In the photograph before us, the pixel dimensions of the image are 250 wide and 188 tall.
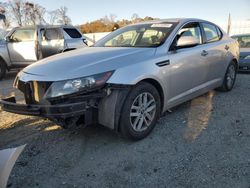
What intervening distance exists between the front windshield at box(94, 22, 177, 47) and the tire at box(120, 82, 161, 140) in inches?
31.0

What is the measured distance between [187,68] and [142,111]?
1.16m

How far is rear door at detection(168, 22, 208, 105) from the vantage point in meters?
3.91

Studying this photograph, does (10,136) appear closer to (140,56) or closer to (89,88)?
(89,88)

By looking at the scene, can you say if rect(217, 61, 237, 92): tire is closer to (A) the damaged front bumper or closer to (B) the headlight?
(B) the headlight

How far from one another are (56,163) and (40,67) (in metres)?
1.24

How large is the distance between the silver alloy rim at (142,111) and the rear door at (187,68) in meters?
0.42

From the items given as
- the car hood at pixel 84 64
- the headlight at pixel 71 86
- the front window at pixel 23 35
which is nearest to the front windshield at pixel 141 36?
the car hood at pixel 84 64

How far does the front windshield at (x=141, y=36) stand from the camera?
4012 millimetres

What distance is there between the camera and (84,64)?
3.20m

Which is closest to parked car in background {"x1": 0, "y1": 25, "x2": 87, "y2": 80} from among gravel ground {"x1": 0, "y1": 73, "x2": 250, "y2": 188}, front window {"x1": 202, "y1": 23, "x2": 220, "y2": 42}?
gravel ground {"x1": 0, "y1": 73, "x2": 250, "y2": 188}

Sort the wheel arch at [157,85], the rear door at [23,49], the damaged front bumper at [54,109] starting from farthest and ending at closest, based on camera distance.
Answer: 1. the rear door at [23,49]
2. the wheel arch at [157,85]
3. the damaged front bumper at [54,109]

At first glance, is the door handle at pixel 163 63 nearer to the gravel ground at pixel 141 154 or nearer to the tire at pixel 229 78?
the gravel ground at pixel 141 154

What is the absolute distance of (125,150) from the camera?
3.32m

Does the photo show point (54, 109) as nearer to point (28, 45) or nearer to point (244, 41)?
point (28, 45)
